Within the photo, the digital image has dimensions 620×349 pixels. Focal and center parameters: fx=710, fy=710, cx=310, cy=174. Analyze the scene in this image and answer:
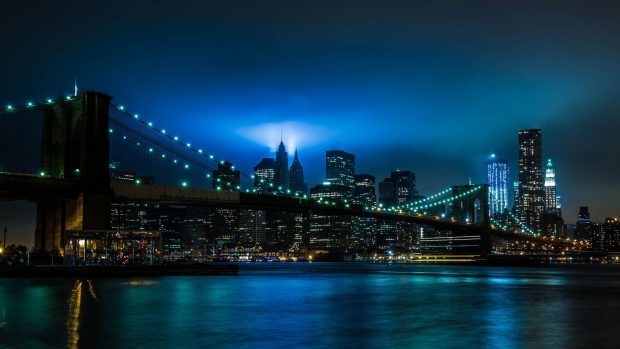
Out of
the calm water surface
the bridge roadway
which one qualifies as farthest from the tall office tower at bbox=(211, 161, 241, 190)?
the calm water surface

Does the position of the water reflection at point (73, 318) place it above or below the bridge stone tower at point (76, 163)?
below

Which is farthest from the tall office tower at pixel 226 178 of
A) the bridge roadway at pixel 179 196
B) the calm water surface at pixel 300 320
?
the calm water surface at pixel 300 320

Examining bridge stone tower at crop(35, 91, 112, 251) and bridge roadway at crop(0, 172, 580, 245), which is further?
bridge stone tower at crop(35, 91, 112, 251)

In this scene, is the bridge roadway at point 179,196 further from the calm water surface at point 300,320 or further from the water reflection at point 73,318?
the water reflection at point 73,318

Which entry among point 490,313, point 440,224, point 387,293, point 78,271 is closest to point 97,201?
point 78,271

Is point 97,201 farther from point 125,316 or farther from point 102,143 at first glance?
point 125,316

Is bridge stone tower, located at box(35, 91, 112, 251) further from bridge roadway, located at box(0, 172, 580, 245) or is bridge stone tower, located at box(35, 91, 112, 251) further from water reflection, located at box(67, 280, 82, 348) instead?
water reflection, located at box(67, 280, 82, 348)

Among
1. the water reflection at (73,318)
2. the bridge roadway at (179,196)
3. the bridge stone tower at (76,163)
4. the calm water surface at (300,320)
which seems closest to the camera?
the water reflection at (73,318)

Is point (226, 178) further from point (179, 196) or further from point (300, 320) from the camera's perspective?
point (300, 320)
